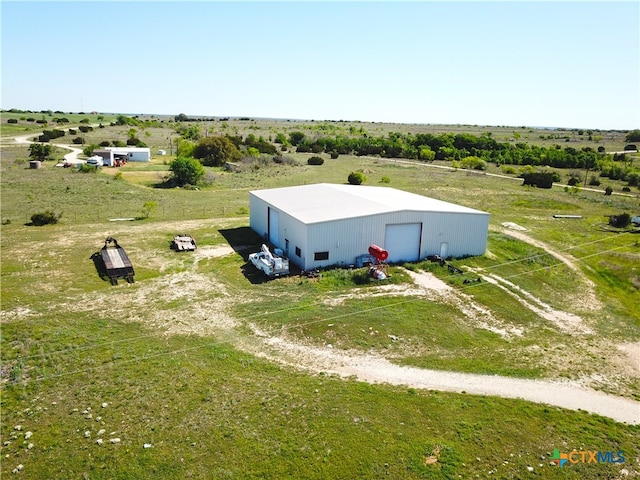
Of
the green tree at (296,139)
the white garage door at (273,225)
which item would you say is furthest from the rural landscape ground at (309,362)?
the green tree at (296,139)

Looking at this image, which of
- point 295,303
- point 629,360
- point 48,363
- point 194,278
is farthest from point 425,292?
point 48,363

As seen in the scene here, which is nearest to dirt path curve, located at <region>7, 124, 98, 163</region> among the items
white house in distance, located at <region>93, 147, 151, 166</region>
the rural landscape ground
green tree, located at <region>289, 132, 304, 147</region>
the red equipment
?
white house in distance, located at <region>93, 147, 151, 166</region>

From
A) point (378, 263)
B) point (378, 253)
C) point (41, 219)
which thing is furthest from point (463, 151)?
point (41, 219)

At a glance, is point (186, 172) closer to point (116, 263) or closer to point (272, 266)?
point (116, 263)

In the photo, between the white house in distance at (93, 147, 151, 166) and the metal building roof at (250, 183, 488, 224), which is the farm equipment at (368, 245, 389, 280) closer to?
the metal building roof at (250, 183, 488, 224)

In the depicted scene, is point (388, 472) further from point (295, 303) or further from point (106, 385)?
point (295, 303)

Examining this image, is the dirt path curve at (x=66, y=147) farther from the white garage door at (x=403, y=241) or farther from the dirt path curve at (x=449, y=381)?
the dirt path curve at (x=449, y=381)

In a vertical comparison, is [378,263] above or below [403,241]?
below
